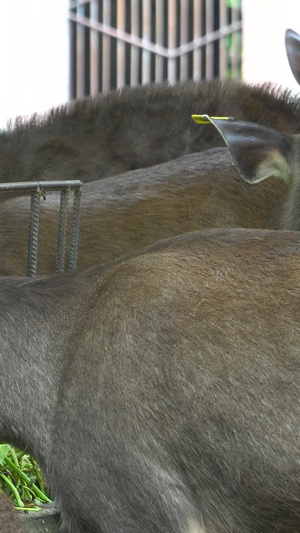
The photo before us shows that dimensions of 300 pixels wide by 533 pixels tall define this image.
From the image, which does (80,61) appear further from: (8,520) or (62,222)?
(8,520)

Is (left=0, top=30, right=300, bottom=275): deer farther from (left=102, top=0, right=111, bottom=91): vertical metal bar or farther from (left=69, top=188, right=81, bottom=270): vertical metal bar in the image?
(left=102, top=0, right=111, bottom=91): vertical metal bar

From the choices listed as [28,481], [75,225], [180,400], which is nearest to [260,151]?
[75,225]

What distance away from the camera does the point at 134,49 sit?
629 inches

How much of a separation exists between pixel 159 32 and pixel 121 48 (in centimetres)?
61

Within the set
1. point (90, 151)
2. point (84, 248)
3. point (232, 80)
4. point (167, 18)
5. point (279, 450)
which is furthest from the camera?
point (167, 18)

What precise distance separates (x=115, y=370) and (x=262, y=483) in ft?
2.04

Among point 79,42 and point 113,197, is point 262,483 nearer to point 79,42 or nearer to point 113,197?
point 113,197

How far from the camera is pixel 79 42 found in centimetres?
1630

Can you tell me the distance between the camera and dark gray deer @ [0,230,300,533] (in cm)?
346

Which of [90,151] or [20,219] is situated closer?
[20,219]

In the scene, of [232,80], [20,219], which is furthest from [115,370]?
[232,80]

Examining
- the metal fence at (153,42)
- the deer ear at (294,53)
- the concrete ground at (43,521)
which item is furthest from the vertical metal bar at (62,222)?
the metal fence at (153,42)

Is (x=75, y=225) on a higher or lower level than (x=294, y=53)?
lower

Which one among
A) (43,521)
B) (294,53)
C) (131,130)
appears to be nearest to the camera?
(43,521)
